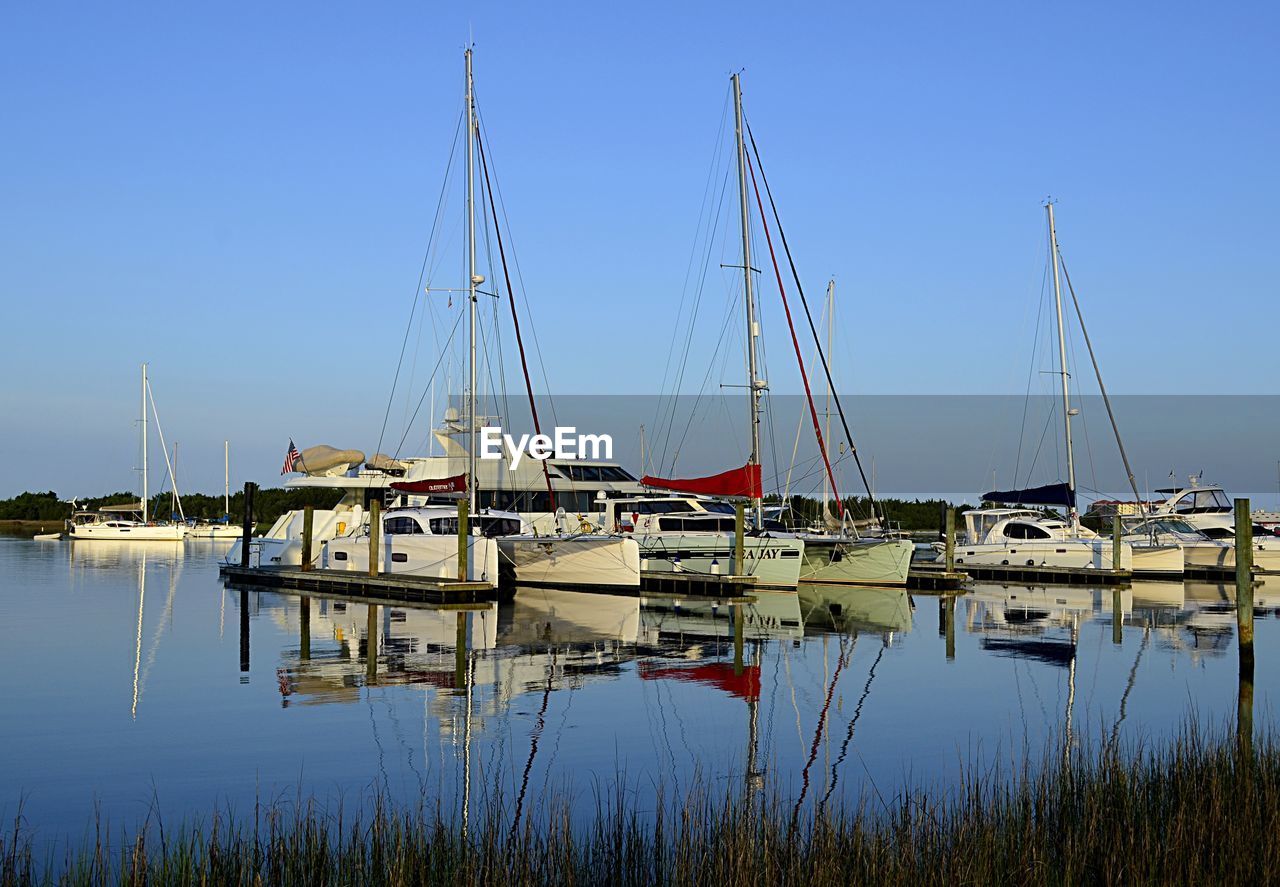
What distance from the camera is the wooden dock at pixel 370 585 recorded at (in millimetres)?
29688

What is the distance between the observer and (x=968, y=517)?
1763 inches

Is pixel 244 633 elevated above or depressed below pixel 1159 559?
below

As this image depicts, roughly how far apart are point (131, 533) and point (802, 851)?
76.3 metres

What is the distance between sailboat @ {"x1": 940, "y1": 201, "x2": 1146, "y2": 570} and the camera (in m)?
40.0

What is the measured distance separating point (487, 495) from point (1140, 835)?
3992 centimetres

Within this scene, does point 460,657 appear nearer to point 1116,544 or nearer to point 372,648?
point 372,648

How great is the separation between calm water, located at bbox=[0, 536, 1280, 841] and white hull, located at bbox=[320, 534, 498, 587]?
78.7 inches

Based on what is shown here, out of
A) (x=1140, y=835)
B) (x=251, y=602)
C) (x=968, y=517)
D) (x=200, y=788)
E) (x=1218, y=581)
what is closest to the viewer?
(x=1140, y=835)

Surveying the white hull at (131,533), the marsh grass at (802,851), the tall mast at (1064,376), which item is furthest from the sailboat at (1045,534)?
the white hull at (131,533)

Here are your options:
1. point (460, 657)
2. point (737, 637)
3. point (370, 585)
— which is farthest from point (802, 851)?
point (370, 585)

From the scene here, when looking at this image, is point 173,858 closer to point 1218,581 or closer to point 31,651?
point 31,651

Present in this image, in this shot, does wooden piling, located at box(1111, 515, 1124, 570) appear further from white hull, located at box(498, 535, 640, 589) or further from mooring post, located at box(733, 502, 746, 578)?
white hull, located at box(498, 535, 640, 589)

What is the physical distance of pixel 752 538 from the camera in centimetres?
3394

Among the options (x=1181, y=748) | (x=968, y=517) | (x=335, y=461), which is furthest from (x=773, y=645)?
(x=335, y=461)
